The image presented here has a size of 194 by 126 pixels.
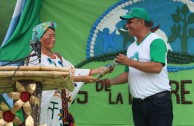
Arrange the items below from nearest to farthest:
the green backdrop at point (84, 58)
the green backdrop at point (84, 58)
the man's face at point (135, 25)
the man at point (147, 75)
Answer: the man at point (147, 75), the man's face at point (135, 25), the green backdrop at point (84, 58), the green backdrop at point (84, 58)

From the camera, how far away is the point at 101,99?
408 cm

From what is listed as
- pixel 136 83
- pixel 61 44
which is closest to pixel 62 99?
pixel 136 83

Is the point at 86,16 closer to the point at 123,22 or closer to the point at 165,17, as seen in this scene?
the point at 123,22

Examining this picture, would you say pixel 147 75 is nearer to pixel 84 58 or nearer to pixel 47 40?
pixel 47 40

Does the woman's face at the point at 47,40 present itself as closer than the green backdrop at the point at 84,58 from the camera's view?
Yes

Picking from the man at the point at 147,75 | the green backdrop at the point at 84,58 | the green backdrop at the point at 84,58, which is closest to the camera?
the man at the point at 147,75

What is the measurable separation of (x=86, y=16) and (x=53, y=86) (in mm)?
1937

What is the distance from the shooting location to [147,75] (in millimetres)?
3127

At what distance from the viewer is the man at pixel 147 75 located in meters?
3.04

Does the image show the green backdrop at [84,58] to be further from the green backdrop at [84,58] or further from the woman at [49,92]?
the woman at [49,92]

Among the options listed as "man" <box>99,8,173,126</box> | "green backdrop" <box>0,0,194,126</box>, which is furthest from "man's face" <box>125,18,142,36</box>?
"green backdrop" <box>0,0,194,126</box>

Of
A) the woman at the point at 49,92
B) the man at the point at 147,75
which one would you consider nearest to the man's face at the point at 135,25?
the man at the point at 147,75

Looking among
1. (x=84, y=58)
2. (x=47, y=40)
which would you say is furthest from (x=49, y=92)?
(x=84, y=58)

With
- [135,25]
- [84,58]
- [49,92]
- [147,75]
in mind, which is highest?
[135,25]
